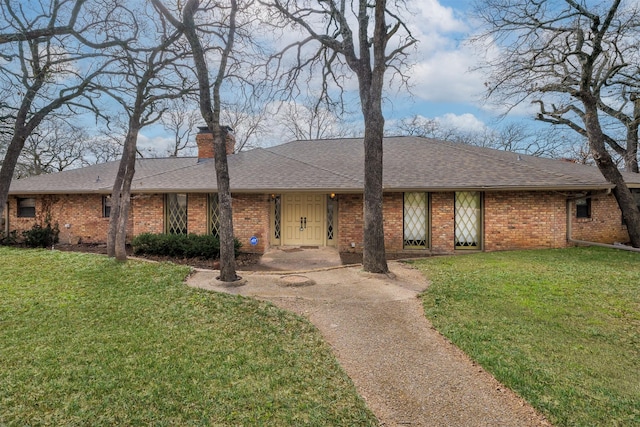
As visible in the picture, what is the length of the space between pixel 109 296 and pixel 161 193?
616 centimetres

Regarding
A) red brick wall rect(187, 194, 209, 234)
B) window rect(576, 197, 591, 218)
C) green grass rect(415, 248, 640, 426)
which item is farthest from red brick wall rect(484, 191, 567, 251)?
red brick wall rect(187, 194, 209, 234)

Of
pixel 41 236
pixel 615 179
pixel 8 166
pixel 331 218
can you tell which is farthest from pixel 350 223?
pixel 41 236

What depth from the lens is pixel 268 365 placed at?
11.4ft

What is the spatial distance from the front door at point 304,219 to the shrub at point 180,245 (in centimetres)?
249

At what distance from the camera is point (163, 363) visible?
A: 11.5 feet

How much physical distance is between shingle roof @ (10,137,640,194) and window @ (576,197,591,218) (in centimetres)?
79

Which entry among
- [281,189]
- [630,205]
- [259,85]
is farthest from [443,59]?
[630,205]

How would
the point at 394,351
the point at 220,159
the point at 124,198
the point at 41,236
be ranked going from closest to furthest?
1. the point at 394,351
2. the point at 220,159
3. the point at 124,198
4. the point at 41,236

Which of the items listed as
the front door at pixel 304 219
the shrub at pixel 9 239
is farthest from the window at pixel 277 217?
the shrub at pixel 9 239

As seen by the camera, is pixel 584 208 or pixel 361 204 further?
pixel 584 208

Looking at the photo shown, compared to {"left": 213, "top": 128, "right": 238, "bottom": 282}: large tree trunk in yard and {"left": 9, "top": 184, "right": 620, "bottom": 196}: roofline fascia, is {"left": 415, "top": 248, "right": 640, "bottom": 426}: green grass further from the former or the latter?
{"left": 213, "top": 128, "right": 238, "bottom": 282}: large tree trunk in yard

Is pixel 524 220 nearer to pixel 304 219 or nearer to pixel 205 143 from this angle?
pixel 304 219

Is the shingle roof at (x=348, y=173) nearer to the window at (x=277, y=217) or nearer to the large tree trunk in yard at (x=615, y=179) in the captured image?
the large tree trunk in yard at (x=615, y=179)

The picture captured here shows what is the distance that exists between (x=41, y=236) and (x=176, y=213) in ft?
17.2
